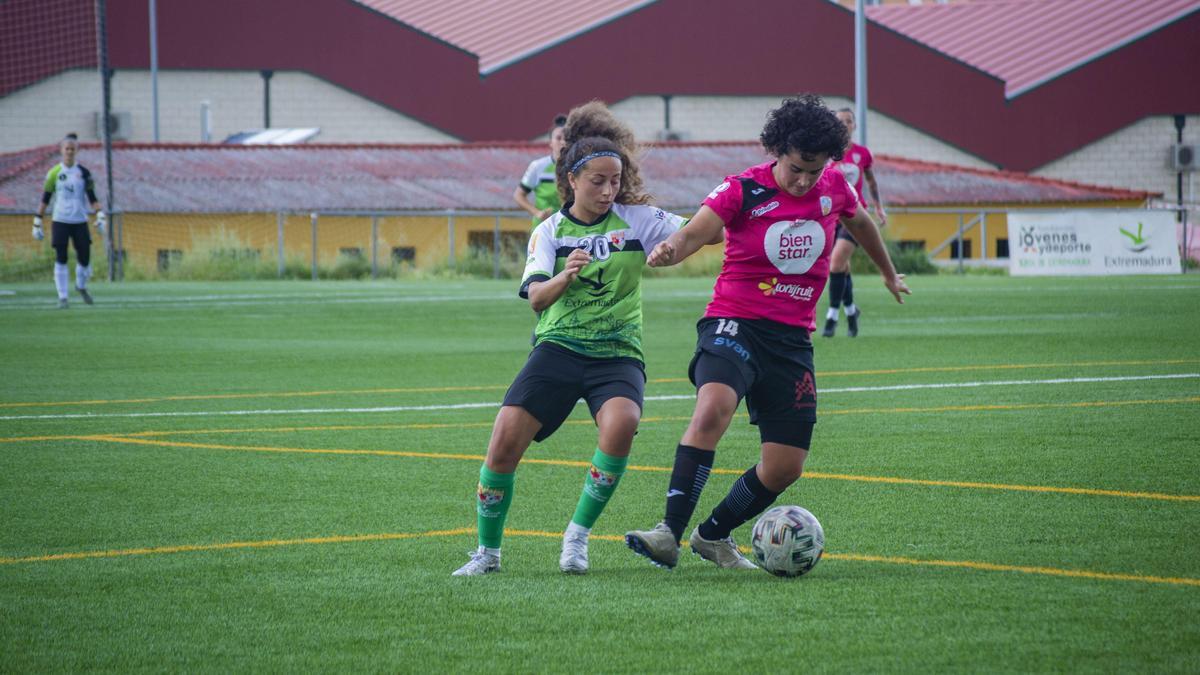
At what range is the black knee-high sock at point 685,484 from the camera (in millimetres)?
6320

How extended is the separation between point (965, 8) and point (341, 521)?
2356 inches

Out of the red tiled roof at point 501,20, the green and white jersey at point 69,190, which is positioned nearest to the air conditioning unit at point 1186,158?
the red tiled roof at point 501,20

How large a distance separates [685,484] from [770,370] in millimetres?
572

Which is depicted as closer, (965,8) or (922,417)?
(922,417)

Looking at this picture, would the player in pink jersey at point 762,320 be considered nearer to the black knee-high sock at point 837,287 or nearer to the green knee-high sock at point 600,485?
the green knee-high sock at point 600,485

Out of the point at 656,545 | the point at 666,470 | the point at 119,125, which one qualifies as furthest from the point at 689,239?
the point at 119,125

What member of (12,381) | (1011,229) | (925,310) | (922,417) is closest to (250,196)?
(1011,229)

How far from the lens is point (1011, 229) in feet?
108

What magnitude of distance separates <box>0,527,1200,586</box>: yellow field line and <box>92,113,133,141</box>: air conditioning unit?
46.3 meters

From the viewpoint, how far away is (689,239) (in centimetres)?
640

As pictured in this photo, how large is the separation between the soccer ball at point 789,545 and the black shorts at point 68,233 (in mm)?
19486

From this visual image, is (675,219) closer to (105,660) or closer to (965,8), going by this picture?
(105,660)

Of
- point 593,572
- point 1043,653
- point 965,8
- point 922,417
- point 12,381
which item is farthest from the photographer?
point 965,8

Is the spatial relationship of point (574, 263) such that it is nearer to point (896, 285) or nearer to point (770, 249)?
point (770, 249)
